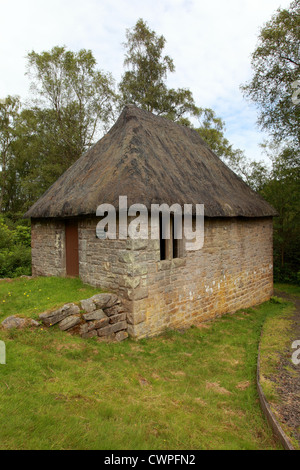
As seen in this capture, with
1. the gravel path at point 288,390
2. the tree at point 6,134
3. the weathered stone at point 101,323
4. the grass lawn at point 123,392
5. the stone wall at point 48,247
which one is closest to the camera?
the grass lawn at point 123,392

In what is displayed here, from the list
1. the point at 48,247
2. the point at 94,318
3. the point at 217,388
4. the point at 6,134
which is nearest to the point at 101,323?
the point at 94,318

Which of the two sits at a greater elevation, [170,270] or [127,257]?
[127,257]

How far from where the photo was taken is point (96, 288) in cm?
746

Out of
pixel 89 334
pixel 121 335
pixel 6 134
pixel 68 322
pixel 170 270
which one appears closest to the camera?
pixel 68 322

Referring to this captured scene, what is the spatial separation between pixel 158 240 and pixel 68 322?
9.39 feet

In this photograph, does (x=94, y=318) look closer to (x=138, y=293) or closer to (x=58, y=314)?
(x=58, y=314)

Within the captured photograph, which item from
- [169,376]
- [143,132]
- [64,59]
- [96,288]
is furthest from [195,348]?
[64,59]

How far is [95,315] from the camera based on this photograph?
241 inches

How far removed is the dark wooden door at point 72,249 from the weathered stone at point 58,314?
3.02 meters

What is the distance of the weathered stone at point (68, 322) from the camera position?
571 cm

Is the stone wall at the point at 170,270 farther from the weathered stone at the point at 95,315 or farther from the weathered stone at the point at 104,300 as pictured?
the weathered stone at the point at 95,315

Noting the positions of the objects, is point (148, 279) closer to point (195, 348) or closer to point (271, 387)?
point (195, 348)

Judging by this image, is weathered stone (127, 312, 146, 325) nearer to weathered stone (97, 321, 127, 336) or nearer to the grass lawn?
weathered stone (97, 321, 127, 336)

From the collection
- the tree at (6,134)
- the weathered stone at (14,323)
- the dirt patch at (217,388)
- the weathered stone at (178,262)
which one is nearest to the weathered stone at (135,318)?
the weathered stone at (178,262)
